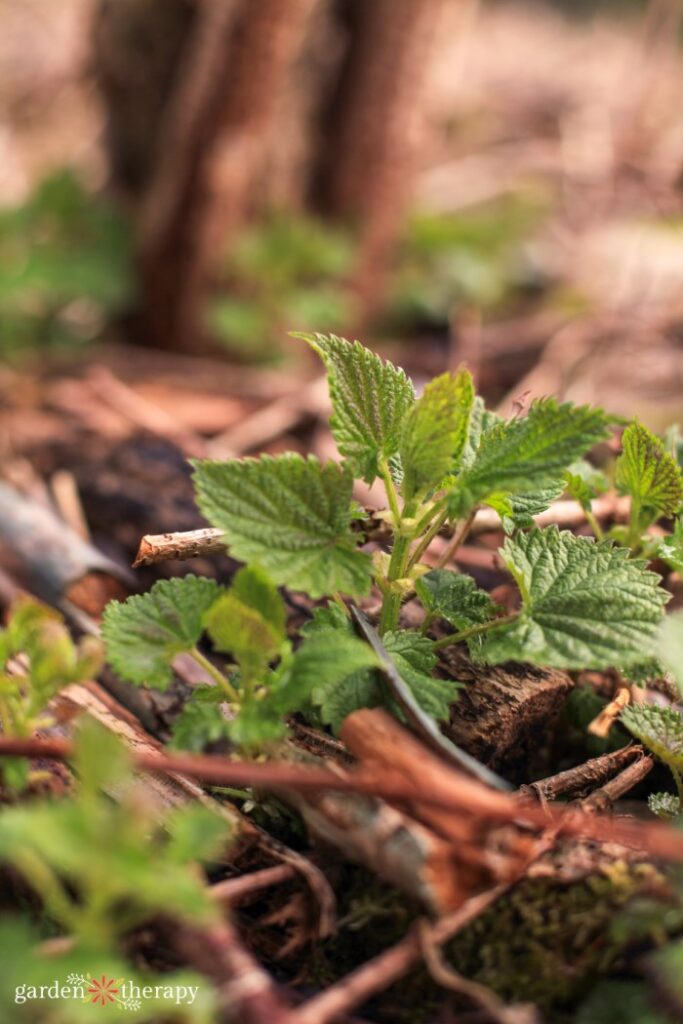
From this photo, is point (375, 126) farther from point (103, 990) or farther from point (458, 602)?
point (103, 990)

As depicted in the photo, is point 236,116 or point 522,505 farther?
point 236,116

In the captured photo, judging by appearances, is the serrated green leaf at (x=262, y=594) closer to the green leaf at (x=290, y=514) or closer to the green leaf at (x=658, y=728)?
the green leaf at (x=290, y=514)

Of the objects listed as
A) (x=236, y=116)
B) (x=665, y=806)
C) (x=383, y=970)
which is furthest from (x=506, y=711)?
(x=236, y=116)

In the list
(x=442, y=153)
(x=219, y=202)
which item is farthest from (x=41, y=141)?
(x=219, y=202)

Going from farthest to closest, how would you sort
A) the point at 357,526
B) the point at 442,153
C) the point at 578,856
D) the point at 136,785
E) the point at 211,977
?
the point at 442,153
the point at 357,526
the point at 136,785
the point at 578,856
the point at 211,977

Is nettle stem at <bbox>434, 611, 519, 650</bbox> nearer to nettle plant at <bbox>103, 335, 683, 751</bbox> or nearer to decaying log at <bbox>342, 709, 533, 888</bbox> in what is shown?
nettle plant at <bbox>103, 335, 683, 751</bbox>

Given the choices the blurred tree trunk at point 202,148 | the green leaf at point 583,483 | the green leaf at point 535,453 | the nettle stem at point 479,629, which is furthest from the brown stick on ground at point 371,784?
the blurred tree trunk at point 202,148

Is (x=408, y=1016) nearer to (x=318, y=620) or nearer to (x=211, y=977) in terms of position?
(x=211, y=977)
